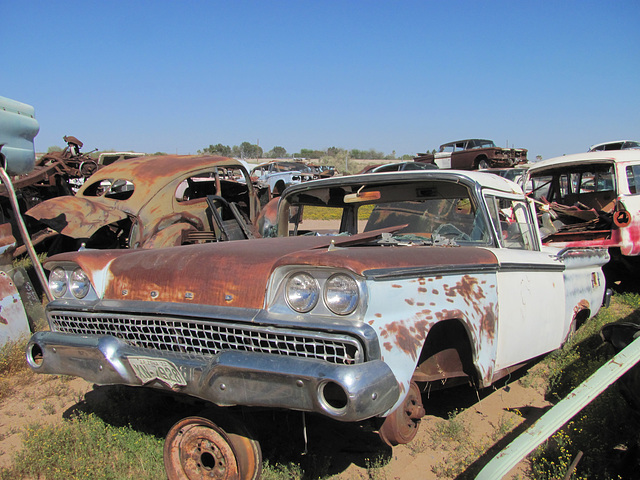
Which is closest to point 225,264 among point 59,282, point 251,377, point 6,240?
point 251,377

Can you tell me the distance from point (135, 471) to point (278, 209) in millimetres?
2217

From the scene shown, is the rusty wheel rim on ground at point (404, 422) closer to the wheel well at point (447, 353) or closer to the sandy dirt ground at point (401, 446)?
the wheel well at point (447, 353)

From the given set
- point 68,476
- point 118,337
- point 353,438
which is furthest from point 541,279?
point 68,476

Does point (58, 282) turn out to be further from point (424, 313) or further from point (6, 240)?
point (6, 240)

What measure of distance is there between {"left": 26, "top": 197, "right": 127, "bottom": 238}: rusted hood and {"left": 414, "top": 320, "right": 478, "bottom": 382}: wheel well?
4207 mm

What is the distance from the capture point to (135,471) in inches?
105

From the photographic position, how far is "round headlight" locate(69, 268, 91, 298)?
2791 mm

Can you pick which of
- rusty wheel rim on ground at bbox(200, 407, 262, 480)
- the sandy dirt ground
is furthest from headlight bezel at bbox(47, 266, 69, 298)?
rusty wheel rim on ground at bbox(200, 407, 262, 480)

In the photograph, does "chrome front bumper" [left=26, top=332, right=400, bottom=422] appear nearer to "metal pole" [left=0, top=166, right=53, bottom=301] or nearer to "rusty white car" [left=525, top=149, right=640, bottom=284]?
"metal pole" [left=0, top=166, right=53, bottom=301]

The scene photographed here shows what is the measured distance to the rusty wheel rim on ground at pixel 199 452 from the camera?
90.6 inches

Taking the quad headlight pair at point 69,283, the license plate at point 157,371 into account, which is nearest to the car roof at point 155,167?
the quad headlight pair at point 69,283

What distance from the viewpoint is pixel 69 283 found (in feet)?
9.39

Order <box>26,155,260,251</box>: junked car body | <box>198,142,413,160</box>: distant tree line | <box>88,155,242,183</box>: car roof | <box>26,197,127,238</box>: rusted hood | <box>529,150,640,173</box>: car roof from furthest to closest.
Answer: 1. <box>198,142,413,160</box>: distant tree line
2. <box>529,150,640,173</box>: car roof
3. <box>88,155,242,183</box>: car roof
4. <box>26,155,260,251</box>: junked car body
5. <box>26,197,127,238</box>: rusted hood

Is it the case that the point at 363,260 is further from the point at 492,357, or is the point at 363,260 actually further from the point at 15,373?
the point at 15,373
